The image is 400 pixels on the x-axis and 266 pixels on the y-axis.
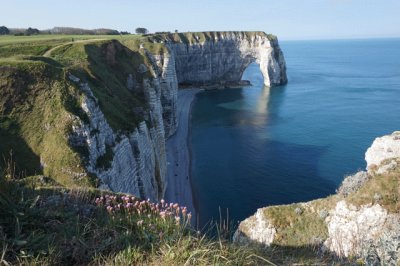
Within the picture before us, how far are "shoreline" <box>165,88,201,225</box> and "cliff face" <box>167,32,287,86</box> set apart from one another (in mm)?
42515

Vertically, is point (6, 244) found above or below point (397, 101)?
above

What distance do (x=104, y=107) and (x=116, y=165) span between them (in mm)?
8892

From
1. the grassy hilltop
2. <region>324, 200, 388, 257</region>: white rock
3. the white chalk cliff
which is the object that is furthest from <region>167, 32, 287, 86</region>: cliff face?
<region>324, 200, 388, 257</region>: white rock

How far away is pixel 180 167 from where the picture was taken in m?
65.0

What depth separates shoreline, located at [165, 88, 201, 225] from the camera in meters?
53.8

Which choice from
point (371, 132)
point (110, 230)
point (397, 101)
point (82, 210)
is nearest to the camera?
point (110, 230)

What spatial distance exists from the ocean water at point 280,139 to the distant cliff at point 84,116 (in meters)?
12.1

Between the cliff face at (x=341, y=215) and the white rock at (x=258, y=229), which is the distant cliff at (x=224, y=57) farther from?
the cliff face at (x=341, y=215)

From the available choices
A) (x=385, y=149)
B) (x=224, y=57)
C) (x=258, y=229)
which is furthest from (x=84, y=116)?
(x=224, y=57)

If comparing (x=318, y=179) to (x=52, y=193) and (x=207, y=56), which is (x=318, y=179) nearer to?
(x=52, y=193)

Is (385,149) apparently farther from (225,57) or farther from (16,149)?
(225,57)

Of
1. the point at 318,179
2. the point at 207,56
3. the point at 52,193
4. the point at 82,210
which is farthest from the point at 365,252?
the point at 207,56

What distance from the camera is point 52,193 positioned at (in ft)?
40.8

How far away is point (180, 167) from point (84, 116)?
33223 mm
